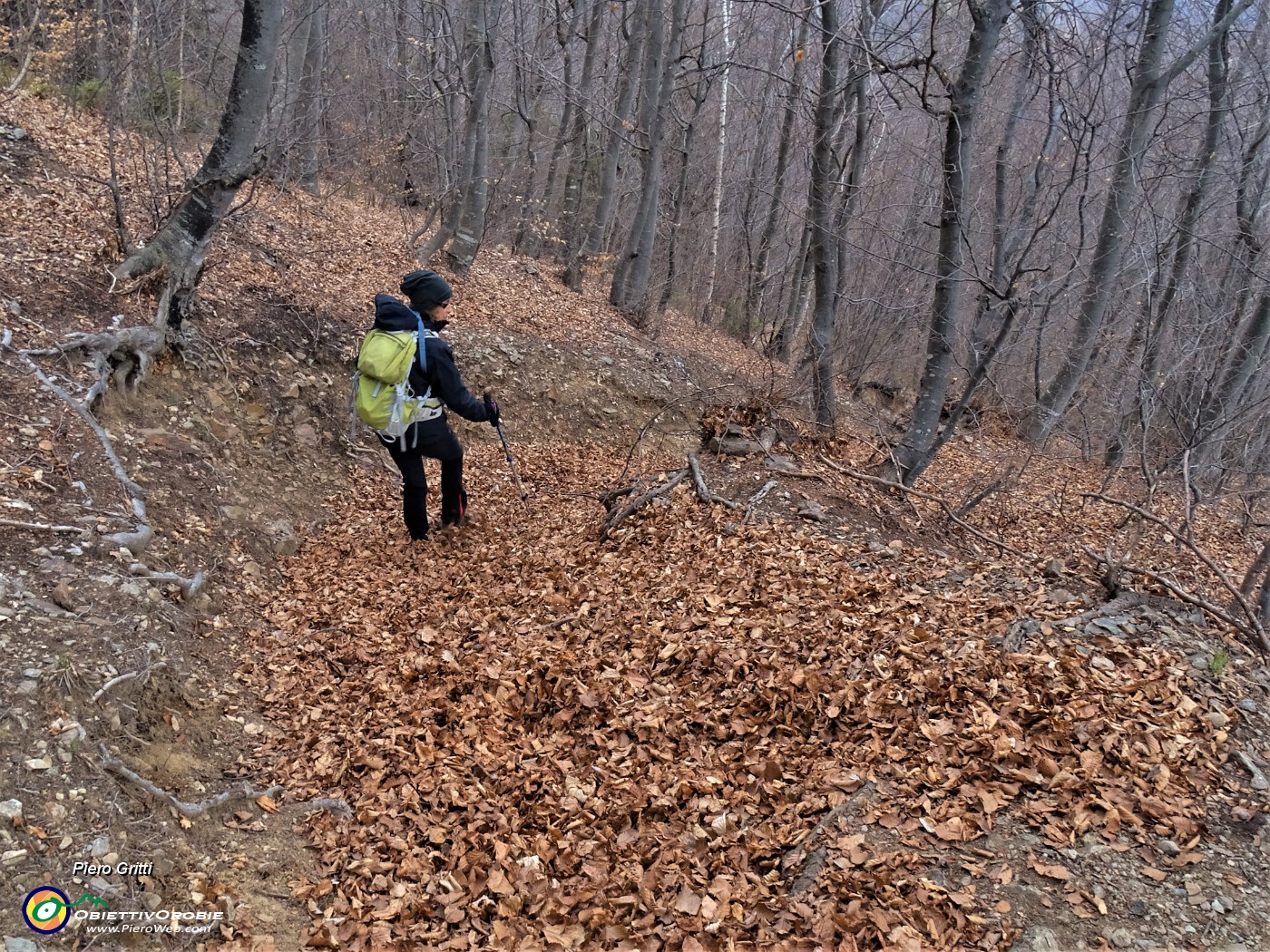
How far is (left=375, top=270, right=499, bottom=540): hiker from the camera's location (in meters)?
5.59

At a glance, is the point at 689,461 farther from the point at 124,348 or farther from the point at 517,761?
the point at 124,348

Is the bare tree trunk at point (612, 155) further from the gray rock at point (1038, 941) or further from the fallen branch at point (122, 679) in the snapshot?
the gray rock at point (1038, 941)

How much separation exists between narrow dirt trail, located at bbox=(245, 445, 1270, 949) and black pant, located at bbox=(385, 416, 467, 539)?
2.82 ft

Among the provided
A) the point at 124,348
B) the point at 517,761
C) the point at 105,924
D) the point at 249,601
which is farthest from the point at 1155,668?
the point at 124,348

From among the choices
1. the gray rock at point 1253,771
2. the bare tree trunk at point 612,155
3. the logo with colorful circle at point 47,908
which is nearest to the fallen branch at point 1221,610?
the gray rock at point 1253,771

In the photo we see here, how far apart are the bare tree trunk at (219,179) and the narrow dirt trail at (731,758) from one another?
3.30 meters

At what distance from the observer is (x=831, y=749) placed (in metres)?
3.71

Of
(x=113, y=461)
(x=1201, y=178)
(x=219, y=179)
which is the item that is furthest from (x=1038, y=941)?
(x=1201, y=178)

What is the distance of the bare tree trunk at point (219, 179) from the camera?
643cm

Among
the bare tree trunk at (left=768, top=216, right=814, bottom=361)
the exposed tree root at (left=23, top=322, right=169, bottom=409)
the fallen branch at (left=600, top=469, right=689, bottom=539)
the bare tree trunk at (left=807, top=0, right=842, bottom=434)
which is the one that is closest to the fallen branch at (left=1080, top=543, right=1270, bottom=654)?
the fallen branch at (left=600, top=469, right=689, bottom=539)

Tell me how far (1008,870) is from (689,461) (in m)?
4.22

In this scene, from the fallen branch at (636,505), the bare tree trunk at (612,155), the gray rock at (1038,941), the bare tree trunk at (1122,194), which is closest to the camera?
the gray rock at (1038,941)

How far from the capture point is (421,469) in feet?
19.7

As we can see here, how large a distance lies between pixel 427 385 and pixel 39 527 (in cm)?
251
